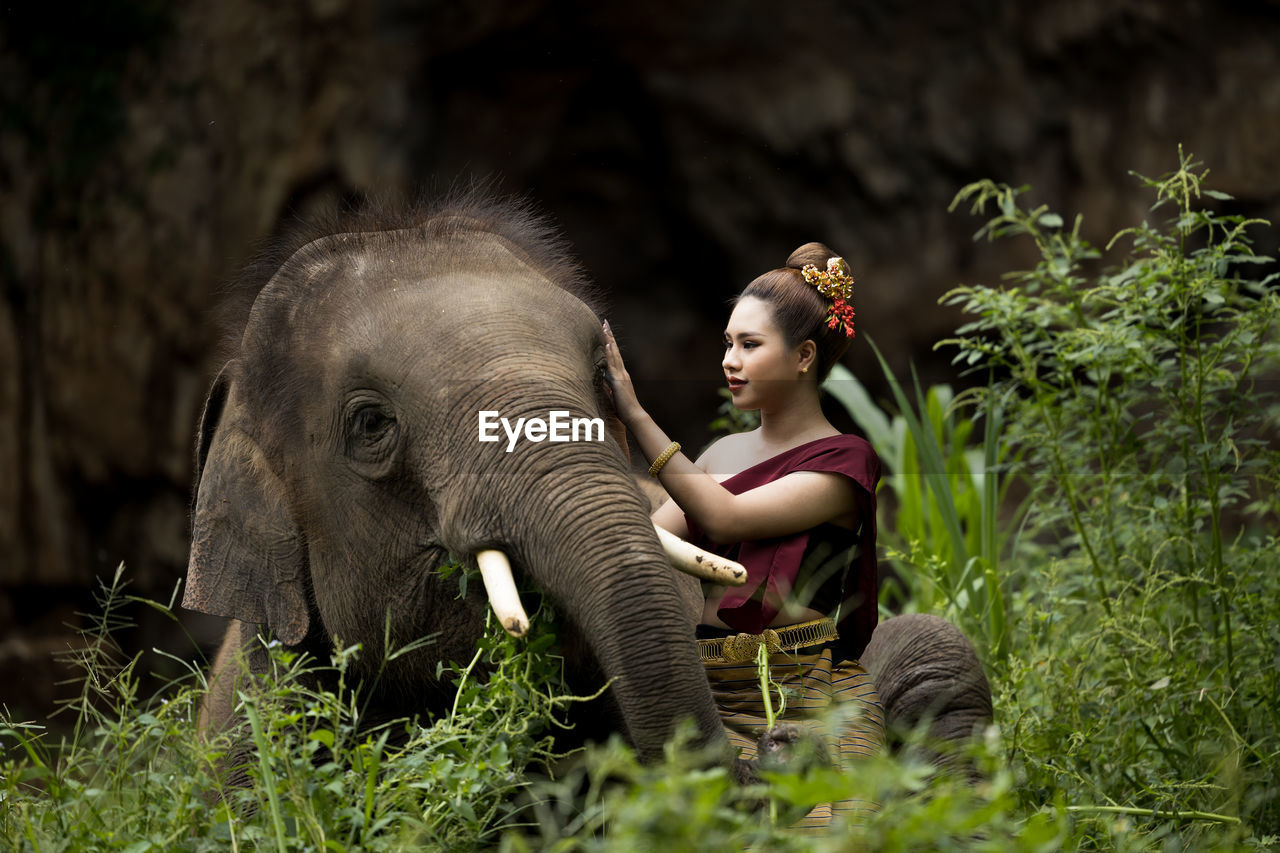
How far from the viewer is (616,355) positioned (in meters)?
2.56

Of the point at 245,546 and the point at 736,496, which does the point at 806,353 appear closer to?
the point at 736,496

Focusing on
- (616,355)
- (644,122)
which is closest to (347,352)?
(616,355)

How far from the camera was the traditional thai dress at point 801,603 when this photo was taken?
242 cm

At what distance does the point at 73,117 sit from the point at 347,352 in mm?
4223

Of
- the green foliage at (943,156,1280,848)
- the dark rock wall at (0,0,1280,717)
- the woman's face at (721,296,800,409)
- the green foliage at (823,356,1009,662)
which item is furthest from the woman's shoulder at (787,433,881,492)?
the dark rock wall at (0,0,1280,717)

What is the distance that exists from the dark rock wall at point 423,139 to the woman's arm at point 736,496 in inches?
118

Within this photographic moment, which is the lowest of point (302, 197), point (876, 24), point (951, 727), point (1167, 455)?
point (951, 727)

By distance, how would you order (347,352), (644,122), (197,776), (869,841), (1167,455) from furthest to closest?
(644,122) → (1167,455) → (347,352) → (197,776) → (869,841)

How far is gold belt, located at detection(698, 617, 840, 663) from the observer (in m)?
2.42

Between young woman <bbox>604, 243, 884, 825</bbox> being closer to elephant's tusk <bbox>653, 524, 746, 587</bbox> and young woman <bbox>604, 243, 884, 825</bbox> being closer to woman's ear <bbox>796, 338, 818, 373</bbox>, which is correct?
woman's ear <bbox>796, 338, 818, 373</bbox>

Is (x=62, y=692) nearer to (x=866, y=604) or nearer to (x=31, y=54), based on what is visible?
(x=31, y=54)

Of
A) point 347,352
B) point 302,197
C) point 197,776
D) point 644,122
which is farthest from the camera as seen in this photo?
point 302,197

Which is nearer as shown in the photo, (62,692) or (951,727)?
(951,727)
